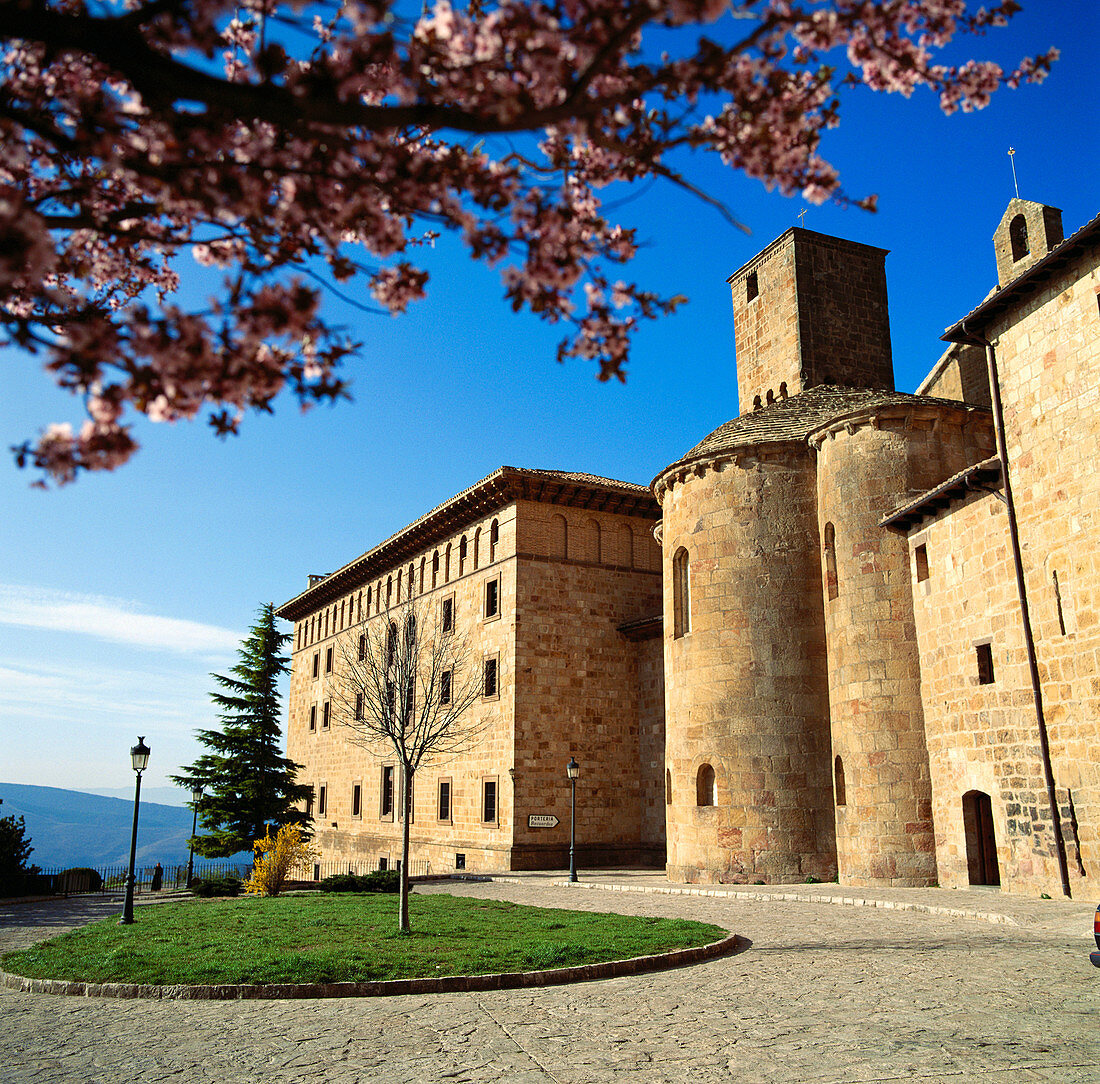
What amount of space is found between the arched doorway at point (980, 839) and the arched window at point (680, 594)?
25.9 ft

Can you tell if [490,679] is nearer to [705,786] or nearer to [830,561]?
[705,786]

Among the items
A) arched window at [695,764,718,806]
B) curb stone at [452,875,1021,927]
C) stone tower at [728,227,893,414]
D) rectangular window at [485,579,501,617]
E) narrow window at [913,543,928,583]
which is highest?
stone tower at [728,227,893,414]

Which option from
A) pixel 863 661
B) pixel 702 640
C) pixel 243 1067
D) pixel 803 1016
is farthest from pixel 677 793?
pixel 243 1067

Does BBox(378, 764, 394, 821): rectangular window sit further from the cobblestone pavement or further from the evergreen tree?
the cobblestone pavement

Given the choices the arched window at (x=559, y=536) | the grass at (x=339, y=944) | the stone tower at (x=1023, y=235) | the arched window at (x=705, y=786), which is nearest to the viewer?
the grass at (x=339, y=944)

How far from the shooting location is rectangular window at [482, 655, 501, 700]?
30.0 m

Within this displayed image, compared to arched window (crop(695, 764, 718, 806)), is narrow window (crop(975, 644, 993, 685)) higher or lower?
higher

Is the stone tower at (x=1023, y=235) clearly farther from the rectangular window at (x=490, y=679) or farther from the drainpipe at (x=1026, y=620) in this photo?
the rectangular window at (x=490, y=679)

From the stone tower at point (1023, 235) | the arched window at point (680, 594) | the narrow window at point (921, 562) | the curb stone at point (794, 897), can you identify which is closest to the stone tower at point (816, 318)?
the stone tower at point (1023, 235)

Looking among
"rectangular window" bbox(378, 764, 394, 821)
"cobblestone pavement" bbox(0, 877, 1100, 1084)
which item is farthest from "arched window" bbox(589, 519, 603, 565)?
"cobblestone pavement" bbox(0, 877, 1100, 1084)

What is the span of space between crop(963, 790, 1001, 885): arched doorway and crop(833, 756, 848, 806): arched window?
8.89 feet

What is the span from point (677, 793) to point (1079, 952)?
1250 centimetres

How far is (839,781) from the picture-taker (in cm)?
1977

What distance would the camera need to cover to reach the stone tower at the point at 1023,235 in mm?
25953
